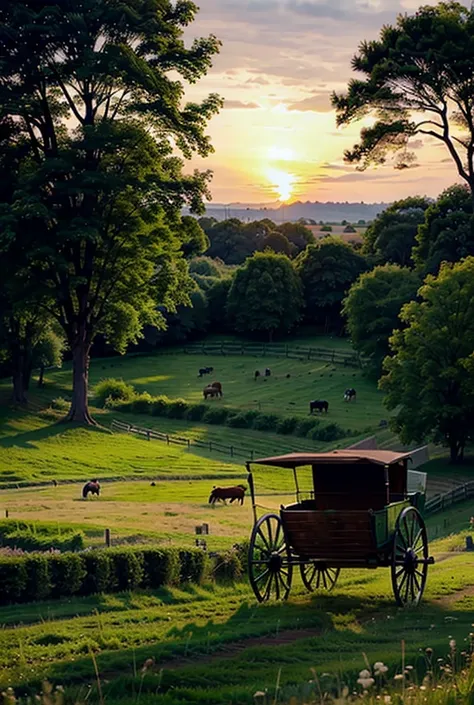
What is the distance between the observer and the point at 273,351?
105750mm

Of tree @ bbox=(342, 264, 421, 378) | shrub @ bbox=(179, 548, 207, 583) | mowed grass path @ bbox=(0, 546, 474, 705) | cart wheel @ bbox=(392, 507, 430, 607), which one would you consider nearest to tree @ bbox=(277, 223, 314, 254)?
tree @ bbox=(342, 264, 421, 378)

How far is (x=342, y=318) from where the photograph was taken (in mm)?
113875

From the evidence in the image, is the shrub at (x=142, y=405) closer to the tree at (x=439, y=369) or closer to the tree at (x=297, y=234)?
the tree at (x=439, y=369)

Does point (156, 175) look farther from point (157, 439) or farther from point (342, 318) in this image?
point (342, 318)

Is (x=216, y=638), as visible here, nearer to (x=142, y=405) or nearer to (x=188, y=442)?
(x=188, y=442)

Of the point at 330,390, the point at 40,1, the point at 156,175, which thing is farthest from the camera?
the point at 330,390

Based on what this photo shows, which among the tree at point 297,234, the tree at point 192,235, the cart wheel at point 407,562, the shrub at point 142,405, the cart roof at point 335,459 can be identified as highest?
the tree at point 297,234

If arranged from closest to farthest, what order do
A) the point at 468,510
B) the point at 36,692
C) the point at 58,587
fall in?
the point at 36,692
the point at 58,587
the point at 468,510

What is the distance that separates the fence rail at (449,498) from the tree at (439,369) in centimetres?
561

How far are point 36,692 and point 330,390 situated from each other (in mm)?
71075

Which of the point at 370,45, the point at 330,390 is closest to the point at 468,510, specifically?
the point at 370,45

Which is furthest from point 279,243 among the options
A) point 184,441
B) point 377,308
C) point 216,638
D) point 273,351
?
point 216,638

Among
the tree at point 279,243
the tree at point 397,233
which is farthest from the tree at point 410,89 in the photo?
Answer: the tree at point 279,243

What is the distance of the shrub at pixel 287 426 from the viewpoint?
69562 millimetres
